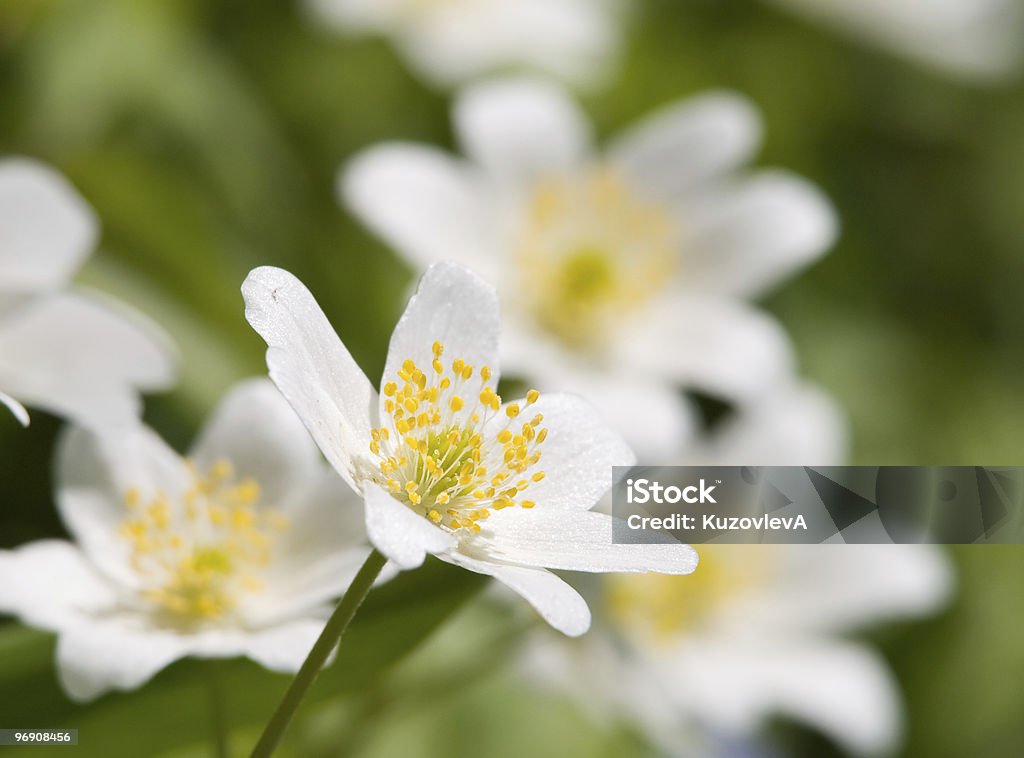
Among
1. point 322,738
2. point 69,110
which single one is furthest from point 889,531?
point 69,110

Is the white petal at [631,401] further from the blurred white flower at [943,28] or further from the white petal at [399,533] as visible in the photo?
the blurred white flower at [943,28]

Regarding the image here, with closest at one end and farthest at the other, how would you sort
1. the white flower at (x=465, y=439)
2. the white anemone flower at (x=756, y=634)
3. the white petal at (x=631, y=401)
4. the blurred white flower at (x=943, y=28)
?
1. the white flower at (x=465, y=439)
2. the white petal at (x=631, y=401)
3. the white anemone flower at (x=756, y=634)
4. the blurred white flower at (x=943, y=28)

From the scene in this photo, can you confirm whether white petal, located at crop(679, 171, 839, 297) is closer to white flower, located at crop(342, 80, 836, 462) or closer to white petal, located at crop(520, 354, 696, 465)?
white flower, located at crop(342, 80, 836, 462)

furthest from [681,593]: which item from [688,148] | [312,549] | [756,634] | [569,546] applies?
[569,546]

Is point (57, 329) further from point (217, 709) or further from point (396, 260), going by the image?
point (396, 260)

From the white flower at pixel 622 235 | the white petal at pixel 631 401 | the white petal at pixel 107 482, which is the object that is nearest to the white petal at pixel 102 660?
the white petal at pixel 107 482

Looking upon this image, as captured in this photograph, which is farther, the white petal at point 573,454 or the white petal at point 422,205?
the white petal at point 422,205

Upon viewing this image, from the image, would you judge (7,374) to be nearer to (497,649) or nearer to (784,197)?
(497,649)
